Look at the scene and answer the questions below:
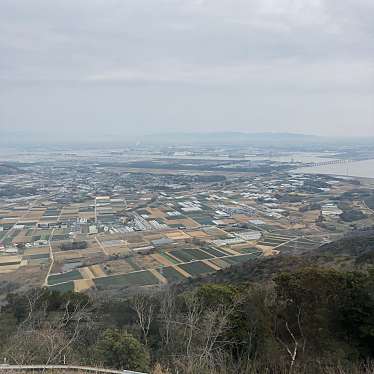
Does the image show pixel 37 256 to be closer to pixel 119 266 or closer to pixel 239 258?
pixel 119 266

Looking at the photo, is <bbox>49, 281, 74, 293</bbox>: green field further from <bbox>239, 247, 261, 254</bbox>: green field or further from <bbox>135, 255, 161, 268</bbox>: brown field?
<bbox>239, 247, 261, 254</bbox>: green field

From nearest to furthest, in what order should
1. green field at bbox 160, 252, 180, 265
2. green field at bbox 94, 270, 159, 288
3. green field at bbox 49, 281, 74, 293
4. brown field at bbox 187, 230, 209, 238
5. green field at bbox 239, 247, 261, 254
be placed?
green field at bbox 49, 281, 74, 293
green field at bbox 94, 270, 159, 288
green field at bbox 160, 252, 180, 265
green field at bbox 239, 247, 261, 254
brown field at bbox 187, 230, 209, 238

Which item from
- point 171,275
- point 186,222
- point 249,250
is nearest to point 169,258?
point 171,275

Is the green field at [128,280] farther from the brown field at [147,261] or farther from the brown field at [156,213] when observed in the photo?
the brown field at [156,213]

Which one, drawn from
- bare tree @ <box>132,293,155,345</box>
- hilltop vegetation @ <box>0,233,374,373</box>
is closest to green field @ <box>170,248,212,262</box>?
bare tree @ <box>132,293,155,345</box>

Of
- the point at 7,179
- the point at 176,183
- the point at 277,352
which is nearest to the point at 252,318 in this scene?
the point at 277,352

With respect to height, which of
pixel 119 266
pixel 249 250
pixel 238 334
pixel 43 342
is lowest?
pixel 119 266

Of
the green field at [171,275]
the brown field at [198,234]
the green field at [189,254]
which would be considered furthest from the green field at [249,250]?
the green field at [171,275]

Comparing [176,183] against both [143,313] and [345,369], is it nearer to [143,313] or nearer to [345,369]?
[143,313]
